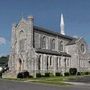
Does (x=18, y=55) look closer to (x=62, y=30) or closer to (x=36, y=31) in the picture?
(x=36, y=31)

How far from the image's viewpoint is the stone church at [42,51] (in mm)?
65688

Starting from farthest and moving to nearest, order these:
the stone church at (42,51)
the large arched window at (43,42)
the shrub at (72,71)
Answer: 1. the large arched window at (43,42)
2. the shrub at (72,71)
3. the stone church at (42,51)

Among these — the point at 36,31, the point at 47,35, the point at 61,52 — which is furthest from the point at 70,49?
the point at 36,31

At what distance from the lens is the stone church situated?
65688 millimetres

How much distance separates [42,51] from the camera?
66.8m

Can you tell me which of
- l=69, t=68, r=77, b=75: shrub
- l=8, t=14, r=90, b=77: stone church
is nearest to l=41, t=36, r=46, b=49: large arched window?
l=8, t=14, r=90, b=77: stone church

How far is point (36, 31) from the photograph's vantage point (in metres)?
69.8

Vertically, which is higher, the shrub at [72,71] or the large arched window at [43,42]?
the large arched window at [43,42]

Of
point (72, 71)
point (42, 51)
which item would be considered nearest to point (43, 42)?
point (42, 51)

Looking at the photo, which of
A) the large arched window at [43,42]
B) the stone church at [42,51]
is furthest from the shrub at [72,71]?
the large arched window at [43,42]

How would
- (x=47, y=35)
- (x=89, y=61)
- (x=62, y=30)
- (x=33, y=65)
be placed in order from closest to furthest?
(x=33, y=65), (x=47, y=35), (x=89, y=61), (x=62, y=30)

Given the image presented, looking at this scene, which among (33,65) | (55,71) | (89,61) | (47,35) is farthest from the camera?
(89,61)

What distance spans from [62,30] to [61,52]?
2264cm

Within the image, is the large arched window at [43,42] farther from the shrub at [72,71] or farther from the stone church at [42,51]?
the shrub at [72,71]
